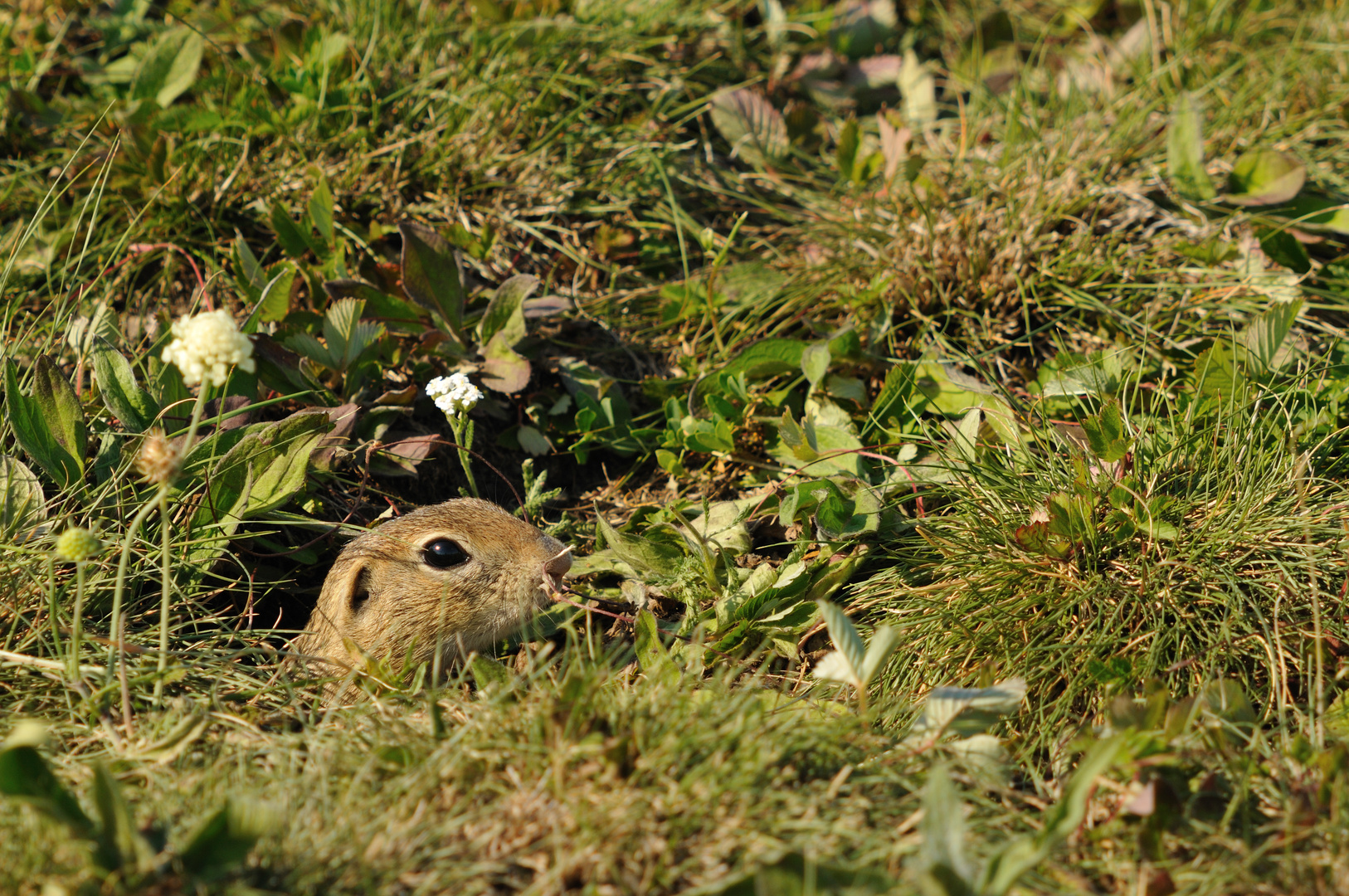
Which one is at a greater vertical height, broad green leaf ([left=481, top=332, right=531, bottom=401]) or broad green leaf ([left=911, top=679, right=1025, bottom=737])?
broad green leaf ([left=481, top=332, right=531, bottom=401])

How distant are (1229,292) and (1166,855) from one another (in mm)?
2654

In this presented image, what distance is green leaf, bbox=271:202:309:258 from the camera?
13.2ft

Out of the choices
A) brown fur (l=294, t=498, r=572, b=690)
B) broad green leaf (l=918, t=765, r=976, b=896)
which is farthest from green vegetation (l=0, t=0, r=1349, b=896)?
brown fur (l=294, t=498, r=572, b=690)

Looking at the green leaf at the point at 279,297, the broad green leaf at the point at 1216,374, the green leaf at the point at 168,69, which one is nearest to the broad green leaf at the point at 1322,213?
the broad green leaf at the point at 1216,374

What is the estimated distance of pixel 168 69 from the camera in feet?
14.9

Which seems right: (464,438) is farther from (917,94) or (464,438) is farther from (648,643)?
(917,94)

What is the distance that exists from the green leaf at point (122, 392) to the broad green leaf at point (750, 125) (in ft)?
9.48

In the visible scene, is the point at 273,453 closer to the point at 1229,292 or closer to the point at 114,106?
the point at 114,106

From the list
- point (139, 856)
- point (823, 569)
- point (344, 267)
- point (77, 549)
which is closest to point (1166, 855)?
point (823, 569)

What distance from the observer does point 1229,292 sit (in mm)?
4043

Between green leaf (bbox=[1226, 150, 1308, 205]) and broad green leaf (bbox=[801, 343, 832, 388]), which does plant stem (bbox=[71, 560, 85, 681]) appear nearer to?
broad green leaf (bbox=[801, 343, 832, 388])

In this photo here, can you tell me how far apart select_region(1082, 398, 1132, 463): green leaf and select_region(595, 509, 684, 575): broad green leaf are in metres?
1.43

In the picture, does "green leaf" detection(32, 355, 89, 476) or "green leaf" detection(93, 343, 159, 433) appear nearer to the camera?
"green leaf" detection(32, 355, 89, 476)

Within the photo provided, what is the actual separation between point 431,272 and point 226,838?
8.06 feet
